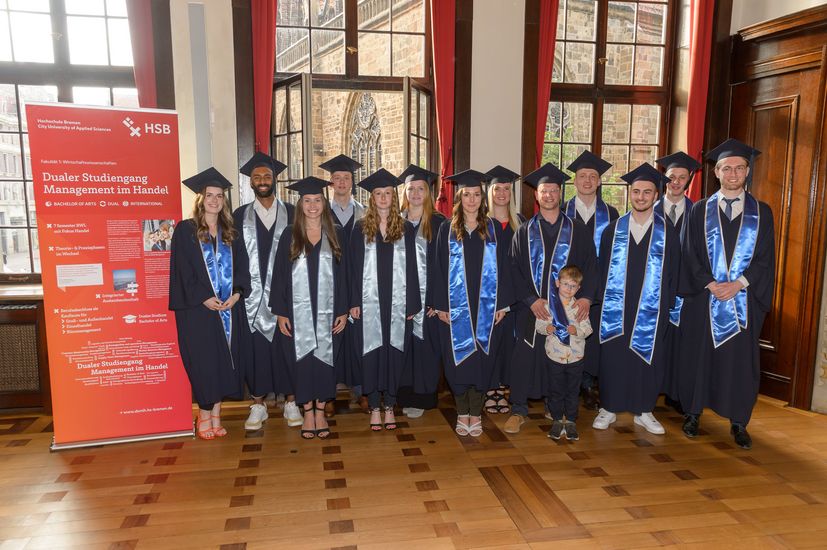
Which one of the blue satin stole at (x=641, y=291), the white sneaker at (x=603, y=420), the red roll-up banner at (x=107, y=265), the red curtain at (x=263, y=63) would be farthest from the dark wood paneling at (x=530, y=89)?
the red roll-up banner at (x=107, y=265)

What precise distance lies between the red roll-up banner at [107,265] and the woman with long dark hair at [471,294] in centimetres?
178

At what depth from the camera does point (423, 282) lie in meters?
3.95

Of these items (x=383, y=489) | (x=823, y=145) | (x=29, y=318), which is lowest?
(x=383, y=489)

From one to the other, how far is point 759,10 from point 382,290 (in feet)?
14.5

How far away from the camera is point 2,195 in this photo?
5.03 meters

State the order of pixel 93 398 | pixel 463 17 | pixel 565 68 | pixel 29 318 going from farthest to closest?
pixel 565 68, pixel 463 17, pixel 29 318, pixel 93 398

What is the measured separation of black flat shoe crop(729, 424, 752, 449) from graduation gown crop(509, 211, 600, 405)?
4.08 feet

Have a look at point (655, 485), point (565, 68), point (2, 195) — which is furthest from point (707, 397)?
point (2, 195)

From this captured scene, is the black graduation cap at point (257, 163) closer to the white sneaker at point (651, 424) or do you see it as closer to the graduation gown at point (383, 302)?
the graduation gown at point (383, 302)

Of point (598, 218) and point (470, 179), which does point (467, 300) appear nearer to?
point (470, 179)

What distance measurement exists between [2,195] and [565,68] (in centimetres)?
521

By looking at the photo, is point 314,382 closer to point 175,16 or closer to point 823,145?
point 175,16

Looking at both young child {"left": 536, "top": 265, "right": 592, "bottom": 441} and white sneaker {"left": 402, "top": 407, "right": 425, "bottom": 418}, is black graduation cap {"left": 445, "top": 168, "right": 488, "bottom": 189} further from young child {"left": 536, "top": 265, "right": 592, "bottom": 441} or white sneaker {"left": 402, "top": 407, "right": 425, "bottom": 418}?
white sneaker {"left": 402, "top": 407, "right": 425, "bottom": 418}

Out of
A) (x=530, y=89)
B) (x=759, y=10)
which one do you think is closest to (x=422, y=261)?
(x=530, y=89)
